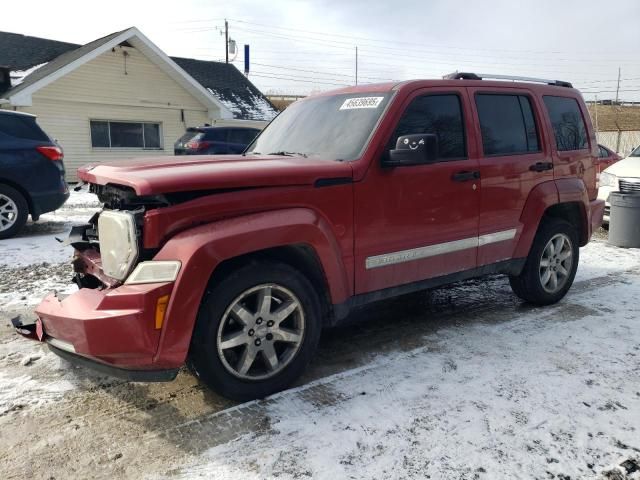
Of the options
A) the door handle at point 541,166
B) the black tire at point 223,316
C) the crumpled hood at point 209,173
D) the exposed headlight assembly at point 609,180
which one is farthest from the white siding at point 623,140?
the black tire at point 223,316

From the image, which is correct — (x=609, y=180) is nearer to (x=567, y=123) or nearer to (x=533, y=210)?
(x=567, y=123)

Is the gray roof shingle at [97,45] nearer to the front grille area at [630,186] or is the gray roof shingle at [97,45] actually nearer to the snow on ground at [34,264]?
the snow on ground at [34,264]

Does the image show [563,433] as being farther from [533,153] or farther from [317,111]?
[317,111]

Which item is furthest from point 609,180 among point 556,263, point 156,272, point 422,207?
point 156,272

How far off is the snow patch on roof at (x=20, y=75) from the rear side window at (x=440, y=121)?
16535 millimetres

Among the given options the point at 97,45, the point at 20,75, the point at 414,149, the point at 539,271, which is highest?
the point at 97,45

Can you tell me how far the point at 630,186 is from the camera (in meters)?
8.41

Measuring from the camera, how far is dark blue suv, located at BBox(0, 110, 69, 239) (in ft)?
24.4

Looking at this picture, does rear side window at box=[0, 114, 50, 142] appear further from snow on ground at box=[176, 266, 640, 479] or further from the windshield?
snow on ground at box=[176, 266, 640, 479]

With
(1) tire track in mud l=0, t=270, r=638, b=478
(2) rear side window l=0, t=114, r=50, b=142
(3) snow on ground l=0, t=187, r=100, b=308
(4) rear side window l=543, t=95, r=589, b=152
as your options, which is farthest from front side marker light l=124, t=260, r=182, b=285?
(2) rear side window l=0, t=114, r=50, b=142

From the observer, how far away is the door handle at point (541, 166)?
4.44m

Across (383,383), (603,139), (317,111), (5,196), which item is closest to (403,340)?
(383,383)

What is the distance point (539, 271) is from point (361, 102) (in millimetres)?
2351

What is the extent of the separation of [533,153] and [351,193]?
205 centimetres
